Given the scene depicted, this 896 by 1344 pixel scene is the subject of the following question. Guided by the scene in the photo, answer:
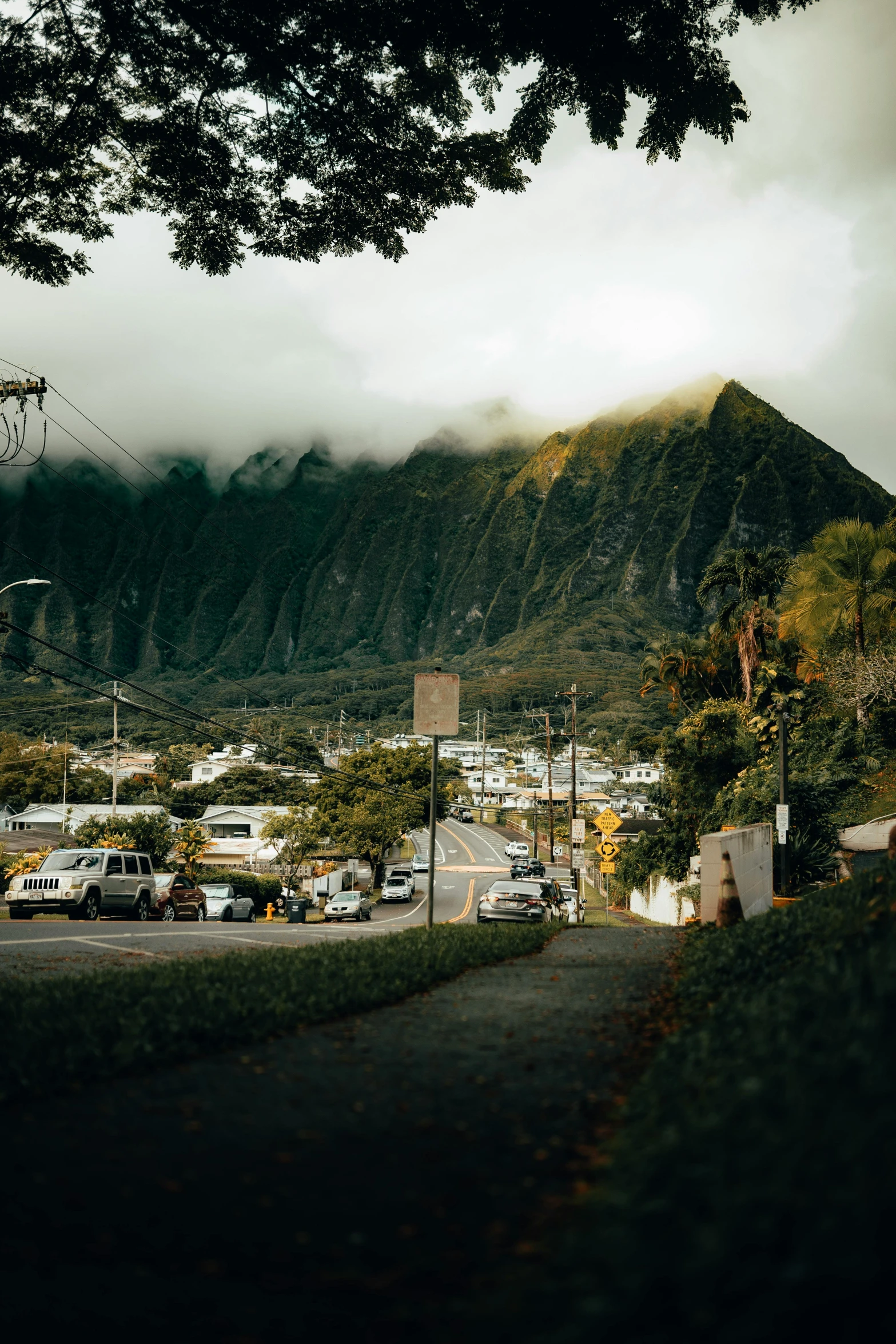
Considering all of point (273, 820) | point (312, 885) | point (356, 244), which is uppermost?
point (356, 244)

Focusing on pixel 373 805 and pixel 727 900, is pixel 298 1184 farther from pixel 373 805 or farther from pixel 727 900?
pixel 373 805

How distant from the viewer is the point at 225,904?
3247cm

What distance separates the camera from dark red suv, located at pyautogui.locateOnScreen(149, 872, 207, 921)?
1061 inches

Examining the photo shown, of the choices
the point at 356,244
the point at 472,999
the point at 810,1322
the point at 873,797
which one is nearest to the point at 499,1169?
the point at 810,1322

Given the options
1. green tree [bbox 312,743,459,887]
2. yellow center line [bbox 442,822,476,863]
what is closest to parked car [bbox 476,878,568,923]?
green tree [bbox 312,743,459,887]

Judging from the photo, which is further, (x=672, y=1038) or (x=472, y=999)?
(x=472, y=999)

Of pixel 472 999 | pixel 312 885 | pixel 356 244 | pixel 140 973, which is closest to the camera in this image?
pixel 472 999

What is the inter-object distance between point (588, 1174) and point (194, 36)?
10.8 meters

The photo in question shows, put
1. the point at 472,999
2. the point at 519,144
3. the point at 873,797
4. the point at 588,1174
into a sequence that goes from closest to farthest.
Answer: the point at 588,1174, the point at 472,999, the point at 519,144, the point at 873,797

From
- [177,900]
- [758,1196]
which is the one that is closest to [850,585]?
[177,900]

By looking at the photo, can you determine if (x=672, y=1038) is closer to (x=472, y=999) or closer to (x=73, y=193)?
(x=472, y=999)

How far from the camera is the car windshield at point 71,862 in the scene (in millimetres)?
22781

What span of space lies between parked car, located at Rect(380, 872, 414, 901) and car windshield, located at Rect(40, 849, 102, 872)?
33.4 metres

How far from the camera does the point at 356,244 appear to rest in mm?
11180
